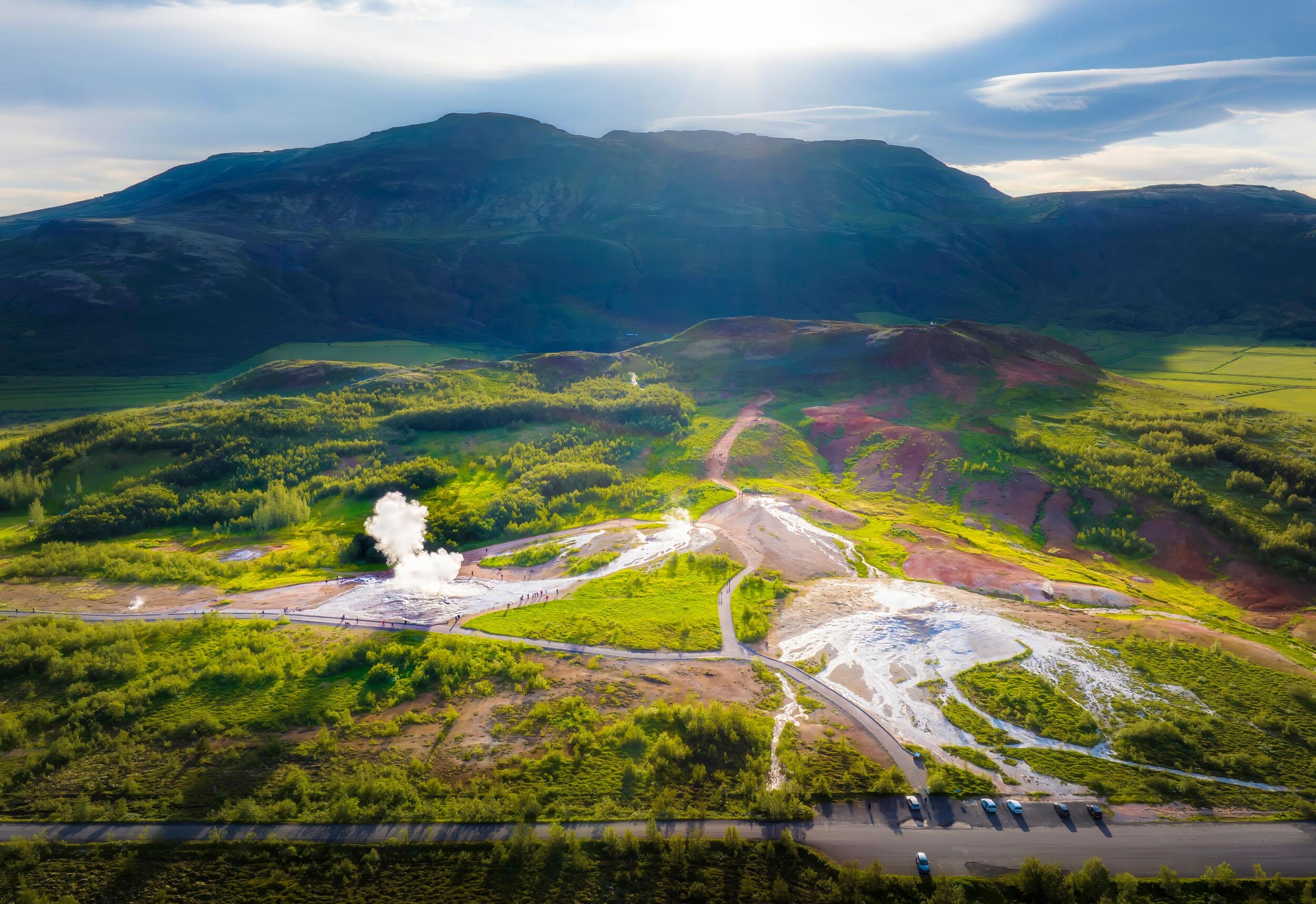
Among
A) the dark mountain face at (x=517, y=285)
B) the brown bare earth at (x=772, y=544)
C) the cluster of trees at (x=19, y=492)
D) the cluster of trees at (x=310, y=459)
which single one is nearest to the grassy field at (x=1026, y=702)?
the brown bare earth at (x=772, y=544)

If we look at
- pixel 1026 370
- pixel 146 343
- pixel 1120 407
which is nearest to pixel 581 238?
pixel 146 343

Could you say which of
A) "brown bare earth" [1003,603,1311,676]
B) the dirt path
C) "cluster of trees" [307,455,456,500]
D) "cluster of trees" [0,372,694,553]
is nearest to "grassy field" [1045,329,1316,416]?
"brown bare earth" [1003,603,1311,676]

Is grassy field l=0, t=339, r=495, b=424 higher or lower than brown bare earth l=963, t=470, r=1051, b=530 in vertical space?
higher

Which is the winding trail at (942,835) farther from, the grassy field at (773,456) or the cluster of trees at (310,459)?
the grassy field at (773,456)

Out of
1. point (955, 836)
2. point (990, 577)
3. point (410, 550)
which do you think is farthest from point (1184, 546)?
point (410, 550)

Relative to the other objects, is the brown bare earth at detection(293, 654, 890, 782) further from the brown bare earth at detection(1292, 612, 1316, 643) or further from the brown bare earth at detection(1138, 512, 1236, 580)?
the brown bare earth at detection(1138, 512, 1236, 580)

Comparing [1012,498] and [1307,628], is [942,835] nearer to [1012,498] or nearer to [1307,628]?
[1307,628]
